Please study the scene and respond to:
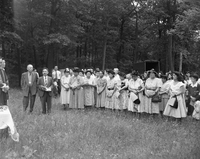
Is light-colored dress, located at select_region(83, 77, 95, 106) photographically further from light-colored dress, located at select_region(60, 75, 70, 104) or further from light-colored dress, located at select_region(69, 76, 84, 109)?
light-colored dress, located at select_region(60, 75, 70, 104)

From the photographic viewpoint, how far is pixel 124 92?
955cm

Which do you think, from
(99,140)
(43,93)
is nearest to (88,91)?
(43,93)

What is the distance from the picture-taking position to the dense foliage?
19000 mm

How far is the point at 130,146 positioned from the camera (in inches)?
215

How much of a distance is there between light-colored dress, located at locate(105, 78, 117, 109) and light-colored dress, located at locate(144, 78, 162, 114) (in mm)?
1660

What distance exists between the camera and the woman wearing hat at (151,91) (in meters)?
8.34

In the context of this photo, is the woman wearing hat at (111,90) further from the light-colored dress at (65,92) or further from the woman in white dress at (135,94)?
the light-colored dress at (65,92)

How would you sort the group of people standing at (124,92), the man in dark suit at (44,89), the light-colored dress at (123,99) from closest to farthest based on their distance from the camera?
1. the group of people standing at (124,92)
2. the man in dark suit at (44,89)
3. the light-colored dress at (123,99)

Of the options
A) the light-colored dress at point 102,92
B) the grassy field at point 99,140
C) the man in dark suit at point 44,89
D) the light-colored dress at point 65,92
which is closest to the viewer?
the grassy field at point 99,140

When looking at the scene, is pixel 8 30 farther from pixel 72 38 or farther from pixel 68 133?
pixel 68 133

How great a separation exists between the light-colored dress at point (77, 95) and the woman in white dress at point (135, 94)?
2468 millimetres

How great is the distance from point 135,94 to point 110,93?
1.40m

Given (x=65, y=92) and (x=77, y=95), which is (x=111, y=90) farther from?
(x=65, y=92)

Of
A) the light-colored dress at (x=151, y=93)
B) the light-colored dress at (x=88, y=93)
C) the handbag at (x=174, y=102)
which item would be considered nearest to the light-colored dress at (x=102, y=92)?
the light-colored dress at (x=88, y=93)
